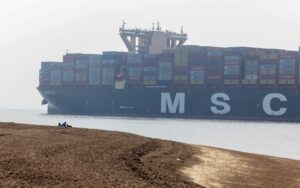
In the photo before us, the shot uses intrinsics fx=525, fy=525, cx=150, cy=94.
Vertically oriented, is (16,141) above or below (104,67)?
below

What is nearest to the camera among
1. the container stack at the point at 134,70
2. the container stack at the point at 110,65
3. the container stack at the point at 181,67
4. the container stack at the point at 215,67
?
the container stack at the point at 215,67

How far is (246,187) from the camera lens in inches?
691

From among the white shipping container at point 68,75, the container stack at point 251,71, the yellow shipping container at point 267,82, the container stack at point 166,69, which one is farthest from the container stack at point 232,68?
the white shipping container at point 68,75

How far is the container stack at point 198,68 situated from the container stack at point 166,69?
658 cm

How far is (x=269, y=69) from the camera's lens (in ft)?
399

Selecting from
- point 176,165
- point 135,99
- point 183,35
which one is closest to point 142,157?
point 176,165

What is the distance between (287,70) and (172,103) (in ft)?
99.3

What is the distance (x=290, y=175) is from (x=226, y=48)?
10924cm

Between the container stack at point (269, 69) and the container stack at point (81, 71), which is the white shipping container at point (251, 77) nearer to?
the container stack at point (269, 69)

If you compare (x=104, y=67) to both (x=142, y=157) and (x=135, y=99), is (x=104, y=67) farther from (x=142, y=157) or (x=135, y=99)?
(x=142, y=157)

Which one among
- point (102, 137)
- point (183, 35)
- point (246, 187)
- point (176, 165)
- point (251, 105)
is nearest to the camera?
point (246, 187)

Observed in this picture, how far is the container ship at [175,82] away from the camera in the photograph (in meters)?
121

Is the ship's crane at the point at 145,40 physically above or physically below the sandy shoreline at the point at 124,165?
above

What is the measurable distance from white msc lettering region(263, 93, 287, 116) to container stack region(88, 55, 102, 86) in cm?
4798
